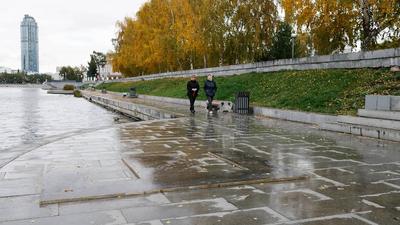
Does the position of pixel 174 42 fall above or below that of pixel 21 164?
above

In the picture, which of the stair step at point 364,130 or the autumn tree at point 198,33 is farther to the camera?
the autumn tree at point 198,33

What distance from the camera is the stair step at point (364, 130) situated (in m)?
10.0

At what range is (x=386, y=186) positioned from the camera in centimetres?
570

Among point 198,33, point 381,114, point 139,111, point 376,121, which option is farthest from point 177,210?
point 198,33

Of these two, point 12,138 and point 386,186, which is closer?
point 386,186

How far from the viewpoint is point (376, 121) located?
35.8ft

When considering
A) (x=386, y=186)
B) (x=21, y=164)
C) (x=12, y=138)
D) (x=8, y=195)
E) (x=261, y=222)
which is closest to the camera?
(x=261, y=222)

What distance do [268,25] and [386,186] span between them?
26396mm

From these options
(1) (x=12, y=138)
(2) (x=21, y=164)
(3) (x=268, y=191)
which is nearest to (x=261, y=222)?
(3) (x=268, y=191)

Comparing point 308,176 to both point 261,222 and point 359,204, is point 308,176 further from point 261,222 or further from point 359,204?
point 261,222

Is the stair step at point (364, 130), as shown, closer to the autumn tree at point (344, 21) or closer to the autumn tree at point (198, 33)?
the autumn tree at point (344, 21)

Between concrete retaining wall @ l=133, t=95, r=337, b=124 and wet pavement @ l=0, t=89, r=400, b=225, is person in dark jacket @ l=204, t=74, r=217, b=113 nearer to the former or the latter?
concrete retaining wall @ l=133, t=95, r=337, b=124

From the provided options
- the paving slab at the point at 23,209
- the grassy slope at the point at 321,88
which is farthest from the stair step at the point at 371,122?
the paving slab at the point at 23,209

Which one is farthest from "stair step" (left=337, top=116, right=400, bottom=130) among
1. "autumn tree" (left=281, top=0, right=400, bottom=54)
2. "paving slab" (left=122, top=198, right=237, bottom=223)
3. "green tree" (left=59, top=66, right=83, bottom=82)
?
"green tree" (left=59, top=66, right=83, bottom=82)
